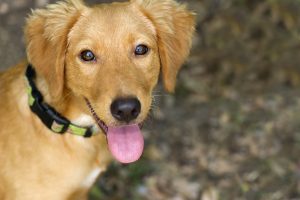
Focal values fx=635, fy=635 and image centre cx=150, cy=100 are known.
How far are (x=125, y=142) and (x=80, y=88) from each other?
0.45m

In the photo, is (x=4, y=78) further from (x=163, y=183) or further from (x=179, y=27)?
(x=163, y=183)

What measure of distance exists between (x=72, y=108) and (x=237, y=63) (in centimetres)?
312

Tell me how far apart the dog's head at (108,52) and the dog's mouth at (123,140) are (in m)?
0.18

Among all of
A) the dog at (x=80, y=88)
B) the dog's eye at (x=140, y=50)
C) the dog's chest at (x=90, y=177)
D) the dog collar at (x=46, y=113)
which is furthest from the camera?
the dog's chest at (x=90, y=177)

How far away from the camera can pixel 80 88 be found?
3.90 meters

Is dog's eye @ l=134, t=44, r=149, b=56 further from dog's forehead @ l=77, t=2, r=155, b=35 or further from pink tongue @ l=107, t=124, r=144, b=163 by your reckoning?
pink tongue @ l=107, t=124, r=144, b=163

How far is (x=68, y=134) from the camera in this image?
4277mm

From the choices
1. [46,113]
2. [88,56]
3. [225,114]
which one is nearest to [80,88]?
[88,56]

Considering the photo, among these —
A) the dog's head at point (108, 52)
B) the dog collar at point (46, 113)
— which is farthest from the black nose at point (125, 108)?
the dog collar at point (46, 113)

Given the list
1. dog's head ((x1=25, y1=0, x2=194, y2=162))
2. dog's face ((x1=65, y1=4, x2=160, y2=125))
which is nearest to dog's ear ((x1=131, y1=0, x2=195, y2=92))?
dog's head ((x1=25, y1=0, x2=194, y2=162))

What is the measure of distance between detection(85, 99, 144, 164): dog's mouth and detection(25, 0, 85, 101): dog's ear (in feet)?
0.83

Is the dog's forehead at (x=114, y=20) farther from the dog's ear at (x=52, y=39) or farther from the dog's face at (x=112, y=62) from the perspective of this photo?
the dog's ear at (x=52, y=39)

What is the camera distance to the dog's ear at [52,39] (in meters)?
3.92

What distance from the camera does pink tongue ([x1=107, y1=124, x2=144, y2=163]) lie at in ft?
13.1
